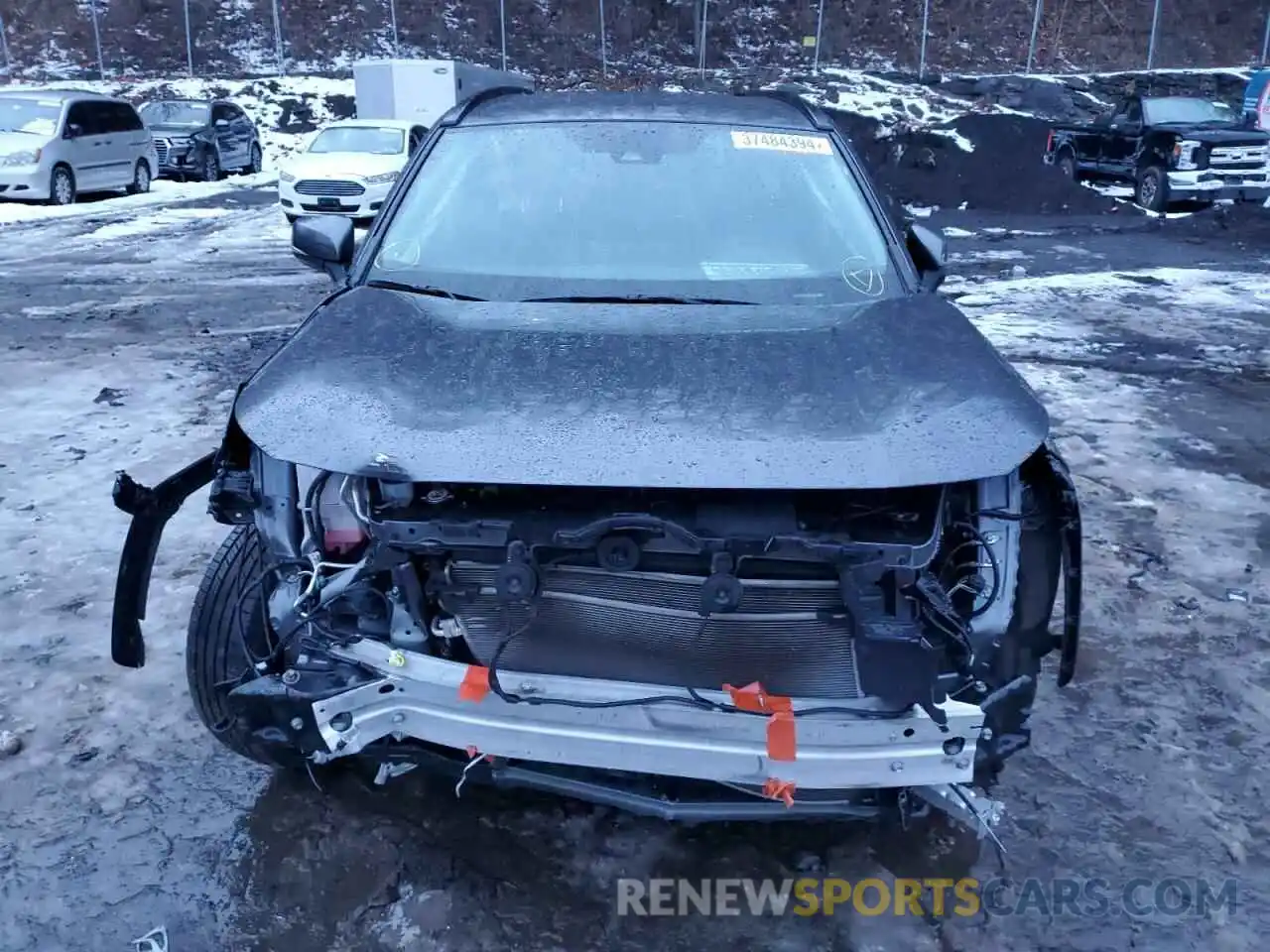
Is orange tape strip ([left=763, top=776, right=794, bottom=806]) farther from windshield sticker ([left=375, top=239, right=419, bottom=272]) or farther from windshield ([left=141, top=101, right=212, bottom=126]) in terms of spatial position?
windshield ([left=141, top=101, right=212, bottom=126])

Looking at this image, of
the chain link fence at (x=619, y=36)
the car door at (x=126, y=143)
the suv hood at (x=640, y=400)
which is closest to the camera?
the suv hood at (x=640, y=400)

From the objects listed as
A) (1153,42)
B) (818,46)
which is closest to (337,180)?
(818,46)

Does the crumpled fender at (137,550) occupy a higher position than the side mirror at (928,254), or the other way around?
the side mirror at (928,254)

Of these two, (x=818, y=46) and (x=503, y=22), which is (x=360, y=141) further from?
(x=503, y=22)

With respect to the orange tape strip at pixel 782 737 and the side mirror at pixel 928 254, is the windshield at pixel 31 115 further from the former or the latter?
the orange tape strip at pixel 782 737

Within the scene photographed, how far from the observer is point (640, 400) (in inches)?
98.7

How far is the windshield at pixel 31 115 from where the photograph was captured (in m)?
16.1

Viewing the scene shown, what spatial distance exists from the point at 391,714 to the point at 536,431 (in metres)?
0.73

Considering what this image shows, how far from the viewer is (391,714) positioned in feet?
8.06

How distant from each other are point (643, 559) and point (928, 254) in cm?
220

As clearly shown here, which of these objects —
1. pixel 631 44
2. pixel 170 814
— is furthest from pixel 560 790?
pixel 631 44

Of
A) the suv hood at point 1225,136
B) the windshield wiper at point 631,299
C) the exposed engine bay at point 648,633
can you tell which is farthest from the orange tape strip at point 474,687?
the suv hood at point 1225,136

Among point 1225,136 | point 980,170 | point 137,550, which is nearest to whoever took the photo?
point 137,550

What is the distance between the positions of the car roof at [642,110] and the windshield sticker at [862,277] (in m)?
0.81
